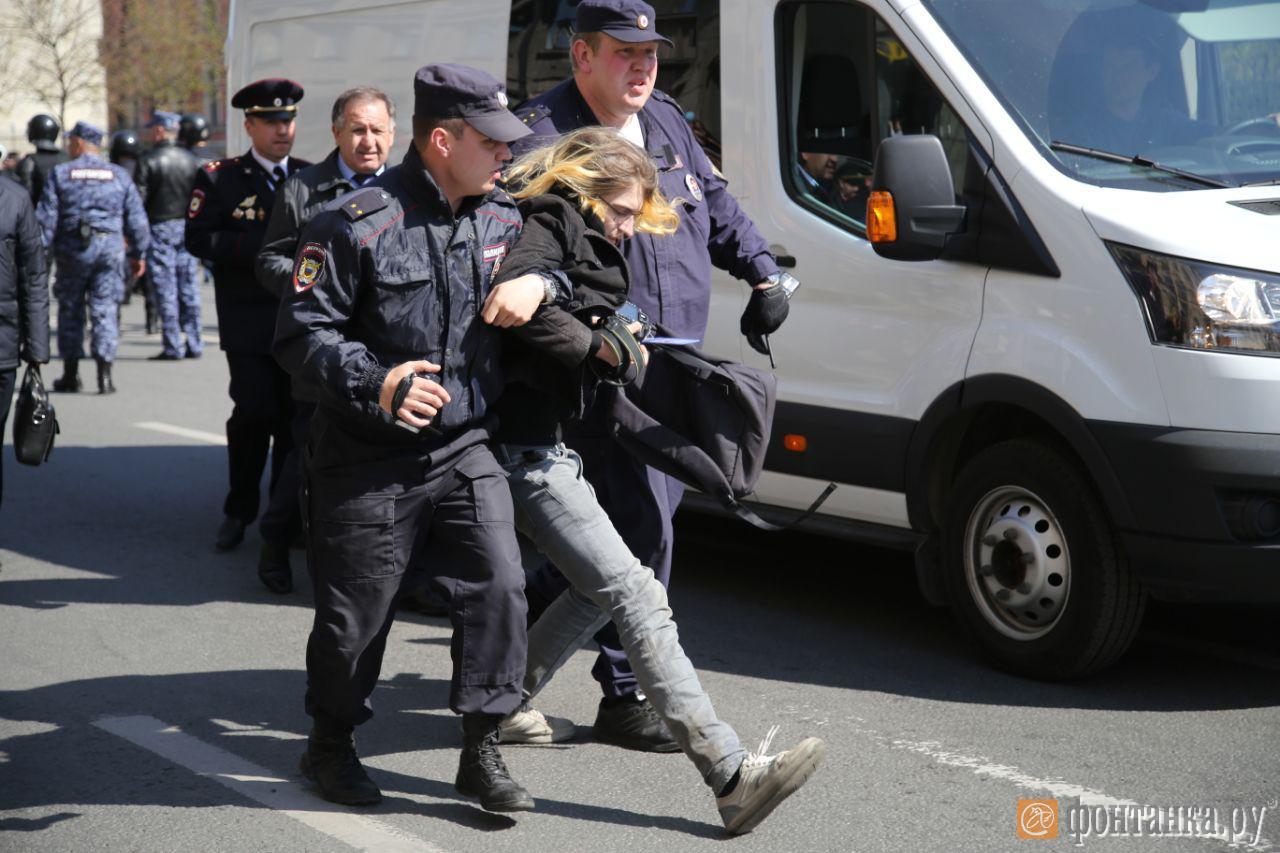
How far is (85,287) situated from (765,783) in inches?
384

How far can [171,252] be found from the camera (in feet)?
46.1

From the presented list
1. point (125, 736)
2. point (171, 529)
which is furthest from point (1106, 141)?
point (171, 529)

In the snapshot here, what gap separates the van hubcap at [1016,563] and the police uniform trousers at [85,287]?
847 centimetres

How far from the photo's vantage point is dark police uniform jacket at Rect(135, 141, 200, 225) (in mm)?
14273

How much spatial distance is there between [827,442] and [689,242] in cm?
133

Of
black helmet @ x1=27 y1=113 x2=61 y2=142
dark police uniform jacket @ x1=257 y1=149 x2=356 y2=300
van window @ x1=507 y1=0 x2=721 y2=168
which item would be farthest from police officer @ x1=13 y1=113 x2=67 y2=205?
van window @ x1=507 y1=0 x2=721 y2=168

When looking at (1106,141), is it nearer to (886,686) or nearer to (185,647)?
(886,686)

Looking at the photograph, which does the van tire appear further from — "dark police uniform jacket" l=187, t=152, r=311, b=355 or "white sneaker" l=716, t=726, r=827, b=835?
"dark police uniform jacket" l=187, t=152, r=311, b=355

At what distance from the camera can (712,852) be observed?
148 inches

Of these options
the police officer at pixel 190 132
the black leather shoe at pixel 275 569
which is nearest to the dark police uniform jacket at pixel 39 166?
the police officer at pixel 190 132

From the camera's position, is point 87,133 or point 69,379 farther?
point 87,133

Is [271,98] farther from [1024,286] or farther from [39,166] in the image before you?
[39,166]

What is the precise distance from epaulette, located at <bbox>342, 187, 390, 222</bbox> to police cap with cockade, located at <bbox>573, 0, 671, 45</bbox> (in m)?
0.84

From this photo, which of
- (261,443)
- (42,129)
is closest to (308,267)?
(261,443)
